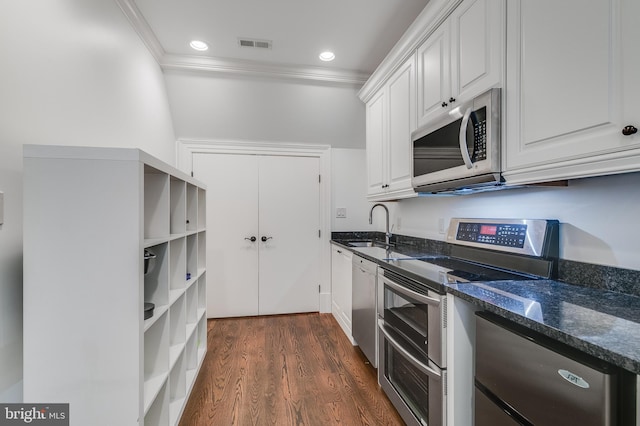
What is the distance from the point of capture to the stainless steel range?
1.30m

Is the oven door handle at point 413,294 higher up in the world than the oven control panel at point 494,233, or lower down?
lower down

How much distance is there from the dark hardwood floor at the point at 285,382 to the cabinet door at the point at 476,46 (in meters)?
1.94

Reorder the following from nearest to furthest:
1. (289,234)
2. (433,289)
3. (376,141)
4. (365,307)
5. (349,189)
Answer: (433,289) → (365,307) → (376,141) → (289,234) → (349,189)

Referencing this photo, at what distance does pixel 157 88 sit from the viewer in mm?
2586

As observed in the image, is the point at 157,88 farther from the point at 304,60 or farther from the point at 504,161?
the point at 504,161

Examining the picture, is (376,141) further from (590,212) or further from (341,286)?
(590,212)

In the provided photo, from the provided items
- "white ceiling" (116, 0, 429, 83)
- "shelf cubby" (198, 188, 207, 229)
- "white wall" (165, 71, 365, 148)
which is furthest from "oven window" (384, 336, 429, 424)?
"white wall" (165, 71, 365, 148)

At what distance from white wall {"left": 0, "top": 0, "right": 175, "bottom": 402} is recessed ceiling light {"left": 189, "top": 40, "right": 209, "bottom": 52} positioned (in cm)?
43

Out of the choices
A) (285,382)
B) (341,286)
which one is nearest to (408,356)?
(285,382)

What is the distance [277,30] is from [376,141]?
124 cm

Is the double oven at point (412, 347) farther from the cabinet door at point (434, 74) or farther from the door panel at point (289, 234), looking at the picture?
the door panel at point (289, 234)

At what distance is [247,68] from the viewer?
274cm

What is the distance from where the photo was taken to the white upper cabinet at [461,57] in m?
1.30
